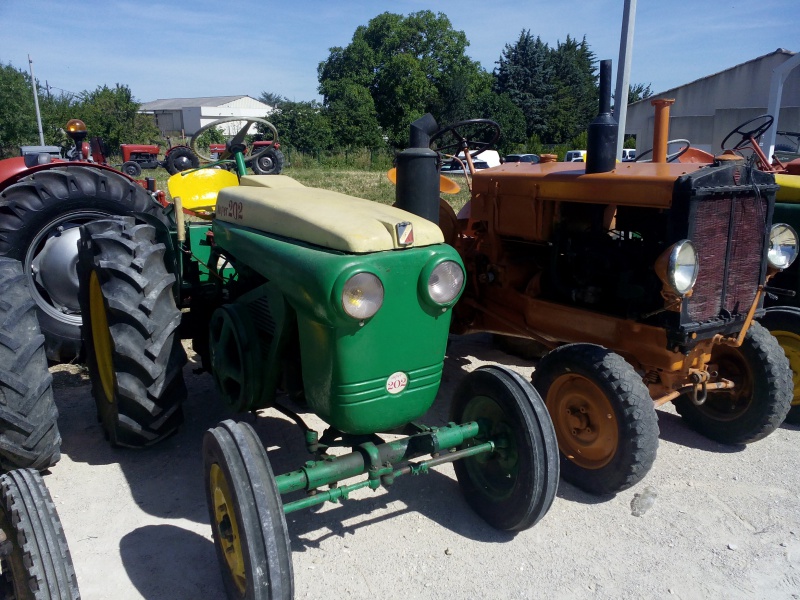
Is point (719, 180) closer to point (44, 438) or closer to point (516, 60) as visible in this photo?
point (44, 438)

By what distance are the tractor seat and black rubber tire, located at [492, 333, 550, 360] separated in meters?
2.42

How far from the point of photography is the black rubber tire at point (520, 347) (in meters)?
5.06

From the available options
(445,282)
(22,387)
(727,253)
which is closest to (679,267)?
(727,253)

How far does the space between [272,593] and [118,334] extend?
1.54 m

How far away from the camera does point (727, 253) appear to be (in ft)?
10.5

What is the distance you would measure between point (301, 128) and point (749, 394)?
1226 inches

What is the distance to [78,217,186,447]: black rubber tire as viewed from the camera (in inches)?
120

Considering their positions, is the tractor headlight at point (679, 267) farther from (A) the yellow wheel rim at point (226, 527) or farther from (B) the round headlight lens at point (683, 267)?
(A) the yellow wheel rim at point (226, 527)

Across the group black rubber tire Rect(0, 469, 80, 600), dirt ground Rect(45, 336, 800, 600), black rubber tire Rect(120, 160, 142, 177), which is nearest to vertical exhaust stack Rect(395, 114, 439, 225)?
dirt ground Rect(45, 336, 800, 600)

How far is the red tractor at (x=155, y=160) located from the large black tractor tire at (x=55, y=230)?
104cm

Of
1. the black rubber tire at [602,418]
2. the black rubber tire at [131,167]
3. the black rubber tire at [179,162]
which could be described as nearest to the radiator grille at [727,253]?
the black rubber tire at [602,418]

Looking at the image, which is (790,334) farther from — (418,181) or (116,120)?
(116,120)

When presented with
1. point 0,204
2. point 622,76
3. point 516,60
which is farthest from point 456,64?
point 0,204

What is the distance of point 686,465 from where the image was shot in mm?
3523
